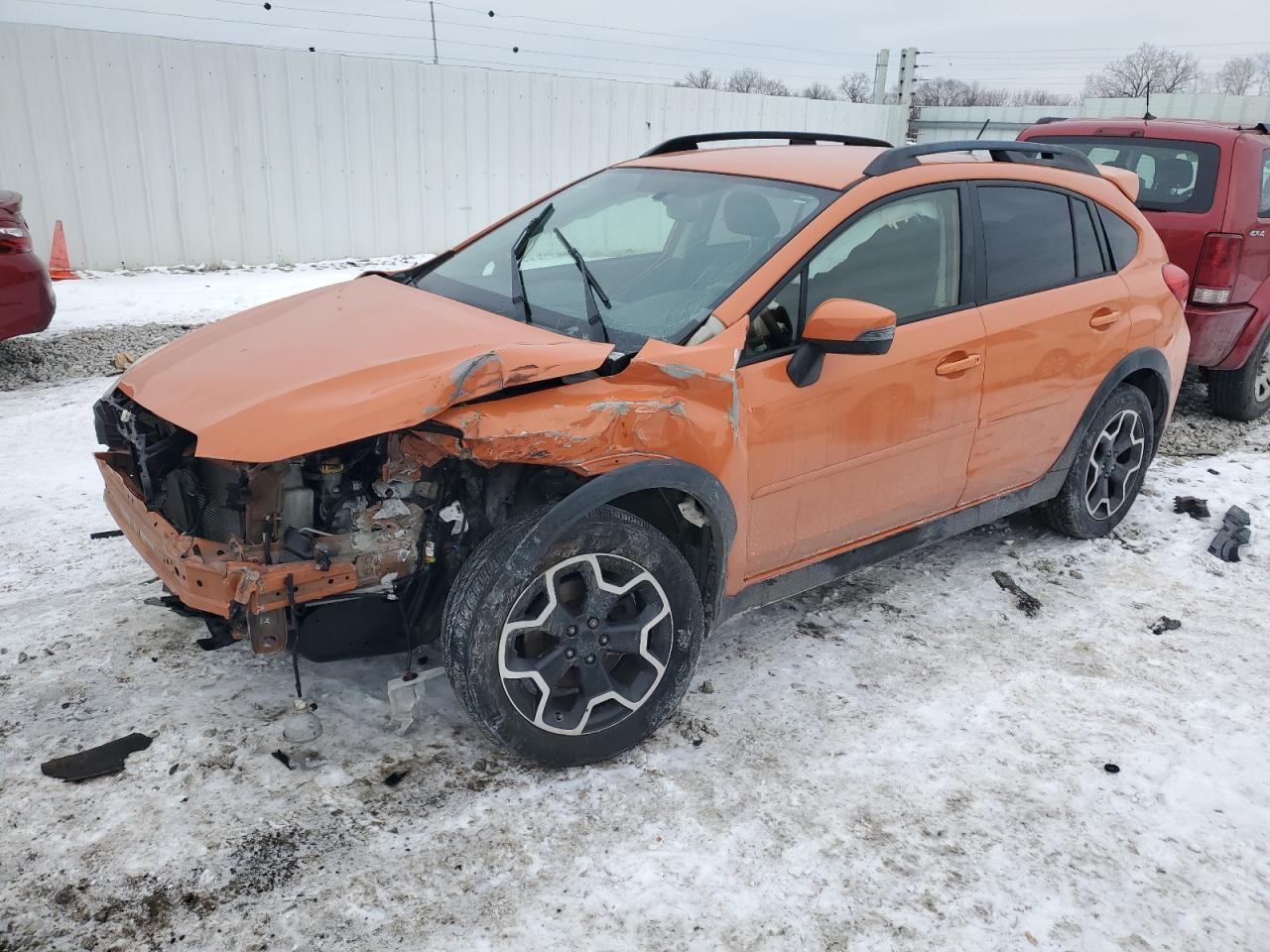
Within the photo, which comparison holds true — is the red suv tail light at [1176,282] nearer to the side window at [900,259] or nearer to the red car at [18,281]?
the side window at [900,259]

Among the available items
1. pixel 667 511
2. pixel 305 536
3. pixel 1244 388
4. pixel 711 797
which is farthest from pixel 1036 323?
pixel 1244 388

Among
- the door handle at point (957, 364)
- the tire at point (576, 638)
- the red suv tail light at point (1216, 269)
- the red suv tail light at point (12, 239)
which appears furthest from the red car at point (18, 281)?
the red suv tail light at point (1216, 269)

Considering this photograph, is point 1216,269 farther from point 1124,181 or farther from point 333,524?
point 333,524

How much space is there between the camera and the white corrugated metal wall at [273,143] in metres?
10.0

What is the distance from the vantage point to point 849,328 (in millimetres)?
2959

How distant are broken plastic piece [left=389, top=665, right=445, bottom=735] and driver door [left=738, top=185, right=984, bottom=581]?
115cm

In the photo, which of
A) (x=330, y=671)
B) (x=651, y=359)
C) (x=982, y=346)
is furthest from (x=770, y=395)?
(x=330, y=671)

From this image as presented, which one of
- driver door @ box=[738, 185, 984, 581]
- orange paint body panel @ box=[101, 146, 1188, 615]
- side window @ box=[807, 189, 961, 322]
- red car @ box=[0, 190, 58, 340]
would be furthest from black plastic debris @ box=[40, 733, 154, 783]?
red car @ box=[0, 190, 58, 340]

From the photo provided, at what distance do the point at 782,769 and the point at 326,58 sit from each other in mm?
11389

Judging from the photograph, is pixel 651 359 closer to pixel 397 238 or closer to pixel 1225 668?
pixel 1225 668

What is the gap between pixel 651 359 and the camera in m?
2.84

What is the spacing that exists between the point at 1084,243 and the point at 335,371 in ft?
10.9

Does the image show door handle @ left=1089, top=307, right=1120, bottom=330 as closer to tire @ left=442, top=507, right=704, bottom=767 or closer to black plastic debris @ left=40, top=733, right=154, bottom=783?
tire @ left=442, top=507, right=704, bottom=767

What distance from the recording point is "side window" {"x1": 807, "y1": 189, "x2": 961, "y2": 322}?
3.28 m
